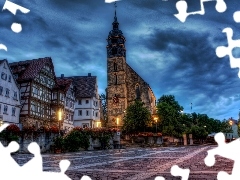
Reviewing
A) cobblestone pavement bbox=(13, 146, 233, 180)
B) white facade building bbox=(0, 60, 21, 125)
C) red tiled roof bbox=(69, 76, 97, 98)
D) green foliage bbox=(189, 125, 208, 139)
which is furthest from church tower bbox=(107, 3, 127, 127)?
cobblestone pavement bbox=(13, 146, 233, 180)

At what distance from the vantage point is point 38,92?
4031 cm

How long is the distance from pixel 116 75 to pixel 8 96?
99.6 ft

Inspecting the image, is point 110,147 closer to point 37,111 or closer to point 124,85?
point 37,111

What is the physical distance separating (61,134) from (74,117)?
3313 cm

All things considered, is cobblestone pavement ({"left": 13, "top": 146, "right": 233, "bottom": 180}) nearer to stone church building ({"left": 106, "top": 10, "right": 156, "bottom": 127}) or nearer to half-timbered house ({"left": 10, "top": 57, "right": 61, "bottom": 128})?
half-timbered house ({"left": 10, "top": 57, "right": 61, "bottom": 128})

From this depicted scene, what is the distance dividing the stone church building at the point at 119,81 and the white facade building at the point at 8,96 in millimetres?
25490

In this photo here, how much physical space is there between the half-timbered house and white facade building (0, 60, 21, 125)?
4.35 ft

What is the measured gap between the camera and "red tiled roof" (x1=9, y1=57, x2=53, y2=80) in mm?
39438

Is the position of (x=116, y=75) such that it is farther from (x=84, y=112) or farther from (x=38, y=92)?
(x=38, y=92)

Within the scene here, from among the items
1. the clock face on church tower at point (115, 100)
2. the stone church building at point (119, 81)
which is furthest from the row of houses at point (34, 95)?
→ the stone church building at point (119, 81)

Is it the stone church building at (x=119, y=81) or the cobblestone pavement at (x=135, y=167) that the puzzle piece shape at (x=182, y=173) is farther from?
the stone church building at (x=119, y=81)

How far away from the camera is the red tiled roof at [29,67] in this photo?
3944 cm

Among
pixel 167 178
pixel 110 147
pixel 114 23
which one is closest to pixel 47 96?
pixel 110 147

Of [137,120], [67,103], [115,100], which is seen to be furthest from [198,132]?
[67,103]
